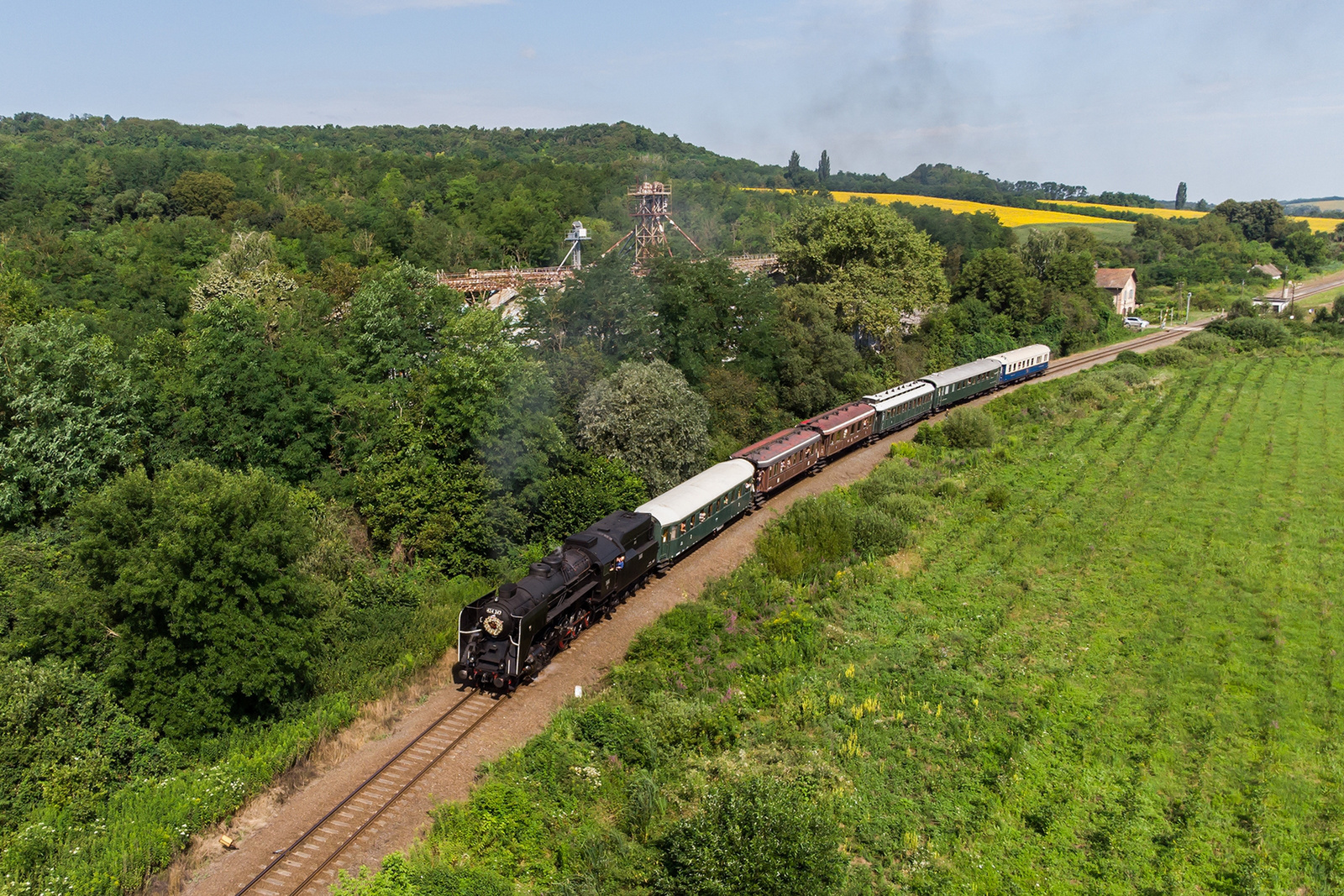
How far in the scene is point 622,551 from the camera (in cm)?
2762

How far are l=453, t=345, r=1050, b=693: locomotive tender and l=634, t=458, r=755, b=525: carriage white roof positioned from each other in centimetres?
4

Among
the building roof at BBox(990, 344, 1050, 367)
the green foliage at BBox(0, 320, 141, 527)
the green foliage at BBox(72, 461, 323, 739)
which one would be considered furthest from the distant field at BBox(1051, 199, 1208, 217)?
the green foliage at BBox(72, 461, 323, 739)

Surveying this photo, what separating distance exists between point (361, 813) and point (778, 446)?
25399 millimetres

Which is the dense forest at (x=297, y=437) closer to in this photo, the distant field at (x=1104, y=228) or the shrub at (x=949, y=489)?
the shrub at (x=949, y=489)

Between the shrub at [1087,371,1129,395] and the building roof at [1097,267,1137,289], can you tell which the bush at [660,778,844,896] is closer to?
the shrub at [1087,371,1129,395]

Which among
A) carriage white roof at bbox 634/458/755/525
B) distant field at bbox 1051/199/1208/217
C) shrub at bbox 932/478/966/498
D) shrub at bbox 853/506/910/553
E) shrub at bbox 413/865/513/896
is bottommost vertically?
shrub at bbox 413/865/513/896

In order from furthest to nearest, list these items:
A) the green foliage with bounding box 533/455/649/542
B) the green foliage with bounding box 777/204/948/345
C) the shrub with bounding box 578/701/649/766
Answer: the green foliage with bounding box 777/204/948/345 → the green foliage with bounding box 533/455/649/542 → the shrub with bounding box 578/701/649/766

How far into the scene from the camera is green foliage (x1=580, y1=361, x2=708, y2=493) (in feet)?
117

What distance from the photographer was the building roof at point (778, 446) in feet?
124

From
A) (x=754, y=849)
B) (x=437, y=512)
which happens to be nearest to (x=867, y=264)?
(x=437, y=512)

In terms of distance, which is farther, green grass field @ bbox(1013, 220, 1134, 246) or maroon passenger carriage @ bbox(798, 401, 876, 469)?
green grass field @ bbox(1013, 220, 1134, 246)

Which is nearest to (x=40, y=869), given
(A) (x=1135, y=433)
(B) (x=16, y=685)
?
(B) (x=16, y=685)

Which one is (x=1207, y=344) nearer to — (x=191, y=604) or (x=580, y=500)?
(x=580, y=500)

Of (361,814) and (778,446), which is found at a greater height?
(778,446)
